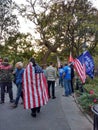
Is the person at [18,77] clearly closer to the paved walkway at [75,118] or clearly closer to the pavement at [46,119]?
the pavement at [46,119]

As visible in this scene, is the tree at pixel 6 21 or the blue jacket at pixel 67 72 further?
the tree at pixel 6 21

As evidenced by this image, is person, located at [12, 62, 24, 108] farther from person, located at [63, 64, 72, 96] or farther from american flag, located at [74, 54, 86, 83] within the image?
person, located at [63, 64, 72, 96]

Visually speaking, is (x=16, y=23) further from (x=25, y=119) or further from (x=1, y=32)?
(x=25, y=119)

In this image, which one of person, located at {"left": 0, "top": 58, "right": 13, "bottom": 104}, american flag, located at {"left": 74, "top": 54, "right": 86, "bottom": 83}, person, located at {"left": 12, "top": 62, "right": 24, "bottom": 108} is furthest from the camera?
american flag, located at {"left": 74, "top": 54, "right": 86, "bottom": 83}

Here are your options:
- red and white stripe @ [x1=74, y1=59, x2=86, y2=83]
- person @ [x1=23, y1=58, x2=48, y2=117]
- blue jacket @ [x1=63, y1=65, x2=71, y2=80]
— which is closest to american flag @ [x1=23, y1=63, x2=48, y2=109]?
person @ [x1=23, y1=58, x2=48, y2=117]

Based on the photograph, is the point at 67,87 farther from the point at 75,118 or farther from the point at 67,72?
the point at 75,118

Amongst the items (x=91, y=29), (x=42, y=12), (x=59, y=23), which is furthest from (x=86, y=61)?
(x=42, y=12)

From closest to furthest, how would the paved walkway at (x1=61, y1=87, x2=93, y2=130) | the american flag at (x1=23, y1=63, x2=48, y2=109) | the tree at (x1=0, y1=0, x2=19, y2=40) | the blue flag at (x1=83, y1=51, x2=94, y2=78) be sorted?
the paved walkway at (x1=61, y1=87, x2=93, y2=130) → the american flag at (x1=23, y1=63, x2=48, y2=109) → the blue flag at (x1=83, y1=51, x2=94, y2=78) → the tree at (x1=0, y1=0, x2=19, y2=40)

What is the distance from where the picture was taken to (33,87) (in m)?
10.2

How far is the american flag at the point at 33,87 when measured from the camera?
10.0 meters

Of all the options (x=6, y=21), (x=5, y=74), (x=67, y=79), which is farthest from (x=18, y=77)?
(x=6, y=21)

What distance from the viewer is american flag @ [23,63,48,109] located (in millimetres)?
10039

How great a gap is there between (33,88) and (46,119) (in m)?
0.98

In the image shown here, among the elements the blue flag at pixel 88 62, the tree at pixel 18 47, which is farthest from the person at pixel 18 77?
the tree at pixel 18 47
